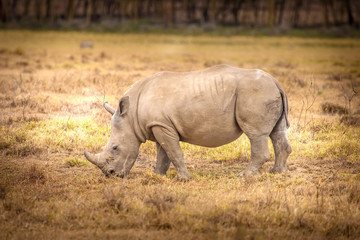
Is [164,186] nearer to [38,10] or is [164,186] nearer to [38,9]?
[38,9]

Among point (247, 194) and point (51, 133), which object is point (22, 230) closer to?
point (247, 194)

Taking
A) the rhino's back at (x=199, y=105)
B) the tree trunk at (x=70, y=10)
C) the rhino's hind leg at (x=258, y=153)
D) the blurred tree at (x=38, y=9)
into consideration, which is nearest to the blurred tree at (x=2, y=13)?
the blurred tree at (x=38, y=9)

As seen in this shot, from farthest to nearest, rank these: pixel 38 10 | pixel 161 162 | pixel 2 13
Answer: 1. pixel 38 10
2. pixel 2 13
3. pixel 161 162

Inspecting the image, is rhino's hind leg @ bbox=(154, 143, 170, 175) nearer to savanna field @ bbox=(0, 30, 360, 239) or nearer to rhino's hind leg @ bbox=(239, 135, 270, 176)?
savanna field @ bbox=(0, 30, 360, 239)

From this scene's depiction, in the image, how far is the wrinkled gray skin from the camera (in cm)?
670

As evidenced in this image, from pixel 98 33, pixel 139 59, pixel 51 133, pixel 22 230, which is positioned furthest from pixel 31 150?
pixel 98 33

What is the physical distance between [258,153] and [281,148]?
444mm

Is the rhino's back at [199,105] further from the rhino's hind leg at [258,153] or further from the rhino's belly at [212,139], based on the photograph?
the rhino's hind leg at [258,153]

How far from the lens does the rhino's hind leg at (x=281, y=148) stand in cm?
709

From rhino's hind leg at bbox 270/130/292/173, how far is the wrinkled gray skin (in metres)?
0.26

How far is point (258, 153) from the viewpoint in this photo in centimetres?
685

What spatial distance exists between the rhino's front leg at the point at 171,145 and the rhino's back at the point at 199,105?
9 cm

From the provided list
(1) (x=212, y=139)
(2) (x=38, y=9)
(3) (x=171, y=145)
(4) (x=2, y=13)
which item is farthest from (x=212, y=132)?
(2) (x=38, y=9)

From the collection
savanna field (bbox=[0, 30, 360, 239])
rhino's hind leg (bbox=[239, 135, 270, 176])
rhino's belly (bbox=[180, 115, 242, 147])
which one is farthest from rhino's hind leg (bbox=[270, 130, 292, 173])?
rhino's belly (bbox=[180, 115, 242, 147])
